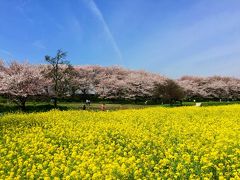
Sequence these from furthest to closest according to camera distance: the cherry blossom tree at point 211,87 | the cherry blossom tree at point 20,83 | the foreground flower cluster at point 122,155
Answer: the cherry blossom tree at point 211,87
the cherry blossom tree at point 20,83
the foreground flower cluster at point 122,155

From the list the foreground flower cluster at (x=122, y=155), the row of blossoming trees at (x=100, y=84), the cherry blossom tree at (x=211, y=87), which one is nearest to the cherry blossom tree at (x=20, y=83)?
the row of blossoming trees at (x=100, y=84)

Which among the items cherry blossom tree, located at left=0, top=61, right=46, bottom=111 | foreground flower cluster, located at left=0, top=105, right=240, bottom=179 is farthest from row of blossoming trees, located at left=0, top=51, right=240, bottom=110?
foreground flower cluster, located at left=0, top=105, right=240, bottom=179

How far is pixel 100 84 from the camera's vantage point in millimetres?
78500

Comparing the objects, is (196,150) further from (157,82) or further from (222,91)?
(222,91)

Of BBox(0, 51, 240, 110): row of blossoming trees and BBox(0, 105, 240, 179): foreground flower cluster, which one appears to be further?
BBox(0, 51, 240, 110): row of blossoming trees

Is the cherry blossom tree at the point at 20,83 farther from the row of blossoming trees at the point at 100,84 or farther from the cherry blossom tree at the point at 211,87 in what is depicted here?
the cherry blossom tree at the point at 211,87

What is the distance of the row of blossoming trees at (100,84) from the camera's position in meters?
43.1

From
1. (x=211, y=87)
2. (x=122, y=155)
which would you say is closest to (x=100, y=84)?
(x=211, y=87)

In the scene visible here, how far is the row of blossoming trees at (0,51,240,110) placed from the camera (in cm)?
4312

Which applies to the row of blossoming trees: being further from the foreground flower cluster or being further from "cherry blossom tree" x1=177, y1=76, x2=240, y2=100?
the foreground flower cluster

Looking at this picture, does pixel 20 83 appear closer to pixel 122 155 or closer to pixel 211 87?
pixel 122 155

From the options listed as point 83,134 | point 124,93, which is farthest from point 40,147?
point 124,93

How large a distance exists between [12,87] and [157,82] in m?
38.6

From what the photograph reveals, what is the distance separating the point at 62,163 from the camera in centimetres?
1177
